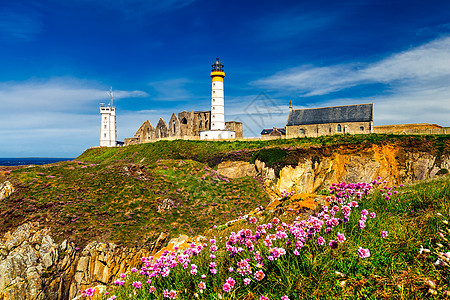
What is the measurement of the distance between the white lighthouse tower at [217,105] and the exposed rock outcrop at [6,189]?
43.4m

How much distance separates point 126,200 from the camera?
21656mm

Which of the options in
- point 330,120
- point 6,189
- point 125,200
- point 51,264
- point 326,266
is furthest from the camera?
point 330,120

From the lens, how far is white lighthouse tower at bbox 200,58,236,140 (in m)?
62.7

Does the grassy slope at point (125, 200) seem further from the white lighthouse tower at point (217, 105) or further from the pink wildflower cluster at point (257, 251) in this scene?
the white lighthouse tower at point (217, 105)

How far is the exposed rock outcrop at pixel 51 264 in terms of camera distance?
13.4 meters

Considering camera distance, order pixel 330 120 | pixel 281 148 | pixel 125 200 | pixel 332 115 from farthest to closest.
Answer: pixel 332 115, pixel 330 120, pixel 281 148, pixel 125 200

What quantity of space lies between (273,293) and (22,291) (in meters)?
14.4

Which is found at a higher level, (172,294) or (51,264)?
(172,294)

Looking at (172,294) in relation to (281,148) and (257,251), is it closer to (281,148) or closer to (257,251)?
(257,251)

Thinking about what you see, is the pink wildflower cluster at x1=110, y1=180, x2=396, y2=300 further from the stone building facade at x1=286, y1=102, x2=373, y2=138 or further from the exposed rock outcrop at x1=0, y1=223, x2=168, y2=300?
the stone building facade at x1=286, y1=102, x2=373, y2=138

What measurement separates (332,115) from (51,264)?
175ft

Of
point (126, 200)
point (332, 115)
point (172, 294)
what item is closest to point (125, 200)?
point (126, 200)

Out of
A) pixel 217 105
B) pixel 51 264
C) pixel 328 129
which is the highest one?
pixel 217 105

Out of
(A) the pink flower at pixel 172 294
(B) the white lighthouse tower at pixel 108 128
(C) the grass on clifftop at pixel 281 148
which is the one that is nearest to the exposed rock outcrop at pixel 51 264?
(A) the pink flower at pixel 172 294
